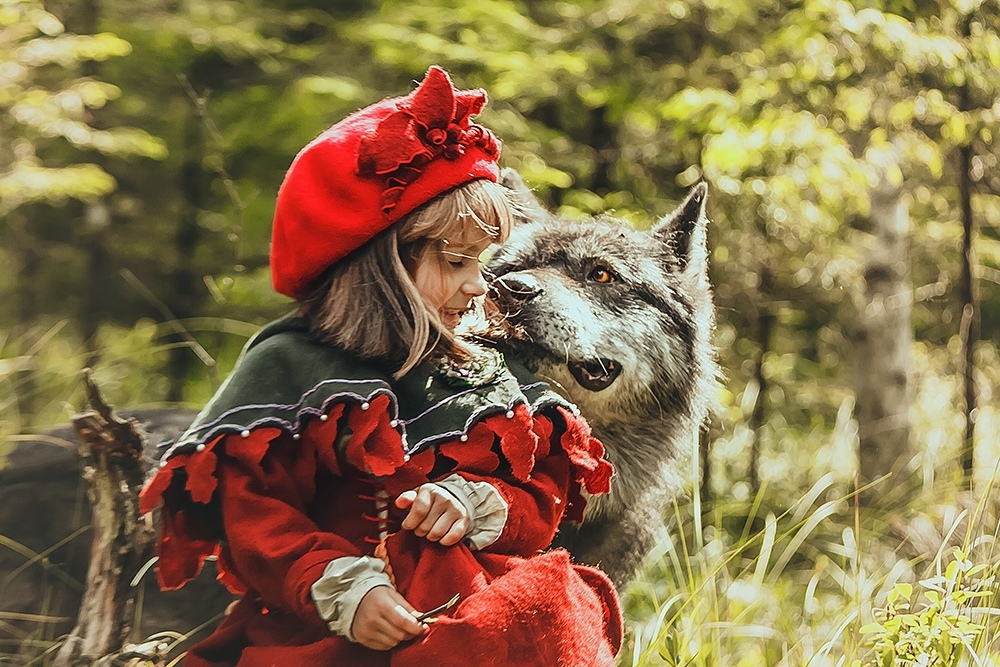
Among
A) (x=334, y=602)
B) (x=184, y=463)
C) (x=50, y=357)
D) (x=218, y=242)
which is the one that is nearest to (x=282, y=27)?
(x=218, y=242)

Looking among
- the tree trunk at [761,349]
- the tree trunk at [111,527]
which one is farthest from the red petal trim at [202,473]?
the tree trunk at [761,349]

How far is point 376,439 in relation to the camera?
1718 mm

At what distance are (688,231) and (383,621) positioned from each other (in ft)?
4.49

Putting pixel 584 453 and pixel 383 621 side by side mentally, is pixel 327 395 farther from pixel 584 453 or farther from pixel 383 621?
pixel 584 453

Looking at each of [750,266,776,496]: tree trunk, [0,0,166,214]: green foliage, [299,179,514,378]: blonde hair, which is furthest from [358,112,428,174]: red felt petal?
[0,0,166,214]: green foliage

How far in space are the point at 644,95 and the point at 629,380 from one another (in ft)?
6.72

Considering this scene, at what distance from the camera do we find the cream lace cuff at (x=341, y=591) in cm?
156

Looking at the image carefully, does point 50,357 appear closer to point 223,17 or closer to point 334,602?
point 223,17

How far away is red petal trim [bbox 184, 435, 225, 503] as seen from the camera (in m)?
1.69

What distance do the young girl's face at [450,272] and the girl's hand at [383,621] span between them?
1.97ft

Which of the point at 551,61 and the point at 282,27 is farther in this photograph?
the point at 282,27

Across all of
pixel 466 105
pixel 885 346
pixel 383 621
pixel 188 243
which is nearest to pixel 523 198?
pixel 466 105

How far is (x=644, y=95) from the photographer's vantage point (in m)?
3.86

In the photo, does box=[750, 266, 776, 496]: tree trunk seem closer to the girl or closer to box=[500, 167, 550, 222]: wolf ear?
box=[500, 167, 550, 222]: wolf ear
